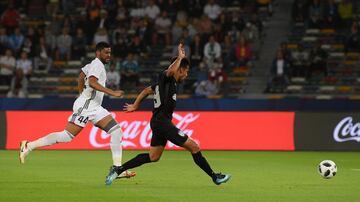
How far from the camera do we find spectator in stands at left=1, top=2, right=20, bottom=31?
3384 centimetres

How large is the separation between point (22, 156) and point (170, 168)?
144 inches

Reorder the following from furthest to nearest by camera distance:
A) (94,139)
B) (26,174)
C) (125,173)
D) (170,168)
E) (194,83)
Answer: (194,83), (94,139), (170,168), (26,174), (125,173)

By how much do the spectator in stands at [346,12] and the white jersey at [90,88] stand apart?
18585 millimetres

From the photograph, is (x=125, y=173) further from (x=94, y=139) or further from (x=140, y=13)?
(x=140, y=13)

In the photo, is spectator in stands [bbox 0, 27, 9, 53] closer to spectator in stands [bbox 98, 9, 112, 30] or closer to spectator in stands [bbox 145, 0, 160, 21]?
spectator in stands [bbox 98, 9, 112, 30]

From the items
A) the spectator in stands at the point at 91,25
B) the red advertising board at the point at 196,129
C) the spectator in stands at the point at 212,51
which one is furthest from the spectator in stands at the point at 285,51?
the spectator in stands at the point at 91,25

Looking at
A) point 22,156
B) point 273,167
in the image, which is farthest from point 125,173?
point 273,167

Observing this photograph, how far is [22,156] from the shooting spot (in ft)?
50.2

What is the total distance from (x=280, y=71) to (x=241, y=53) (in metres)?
1.78

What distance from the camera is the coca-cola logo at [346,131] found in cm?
2349

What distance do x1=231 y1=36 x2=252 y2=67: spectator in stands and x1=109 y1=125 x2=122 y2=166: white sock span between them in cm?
1655

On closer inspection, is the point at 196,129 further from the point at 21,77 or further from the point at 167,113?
the point at 167,113

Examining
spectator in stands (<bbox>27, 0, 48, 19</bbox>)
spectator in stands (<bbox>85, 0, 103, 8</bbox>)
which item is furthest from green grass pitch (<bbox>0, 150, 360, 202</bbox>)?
spectator in stands (<bbox>27, 0, 48, 19</bbox>)

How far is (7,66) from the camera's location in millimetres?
31188
